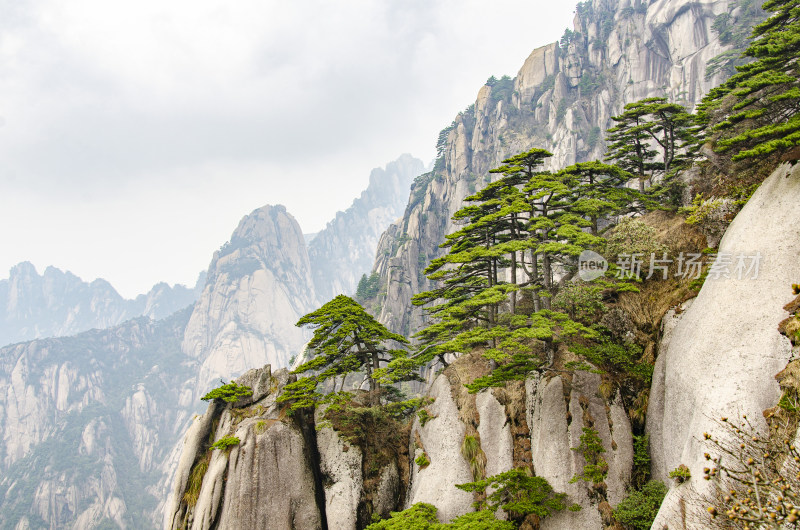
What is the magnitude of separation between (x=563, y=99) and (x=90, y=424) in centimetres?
16579

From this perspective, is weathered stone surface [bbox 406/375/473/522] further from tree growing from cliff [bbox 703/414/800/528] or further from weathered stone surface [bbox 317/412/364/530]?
tree growing from cliff [bbox 703/414/800/528]

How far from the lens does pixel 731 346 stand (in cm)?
1049

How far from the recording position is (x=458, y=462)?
15.3 m

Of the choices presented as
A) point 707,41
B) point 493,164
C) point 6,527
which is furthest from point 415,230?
point 6,527

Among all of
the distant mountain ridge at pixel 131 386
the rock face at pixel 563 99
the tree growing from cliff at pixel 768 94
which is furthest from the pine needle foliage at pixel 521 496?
the distant mountain ridge at pixel 131 386

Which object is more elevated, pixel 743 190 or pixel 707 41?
pixel 707 41

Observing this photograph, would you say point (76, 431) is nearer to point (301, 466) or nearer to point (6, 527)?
point (6, 527)

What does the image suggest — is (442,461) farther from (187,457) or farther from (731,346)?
(187,457)

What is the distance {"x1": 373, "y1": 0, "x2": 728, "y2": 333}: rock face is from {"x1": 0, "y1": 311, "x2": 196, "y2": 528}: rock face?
10444 centimetres

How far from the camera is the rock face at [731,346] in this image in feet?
31.0

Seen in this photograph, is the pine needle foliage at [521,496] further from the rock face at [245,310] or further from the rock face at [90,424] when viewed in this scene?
the rock face at [245,310]

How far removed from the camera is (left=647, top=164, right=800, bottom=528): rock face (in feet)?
31.0

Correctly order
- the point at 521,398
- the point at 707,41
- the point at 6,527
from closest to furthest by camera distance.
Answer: the point at 521,398, the point at 707,41, the point at 6,527

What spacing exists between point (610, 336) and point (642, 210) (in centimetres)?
926
